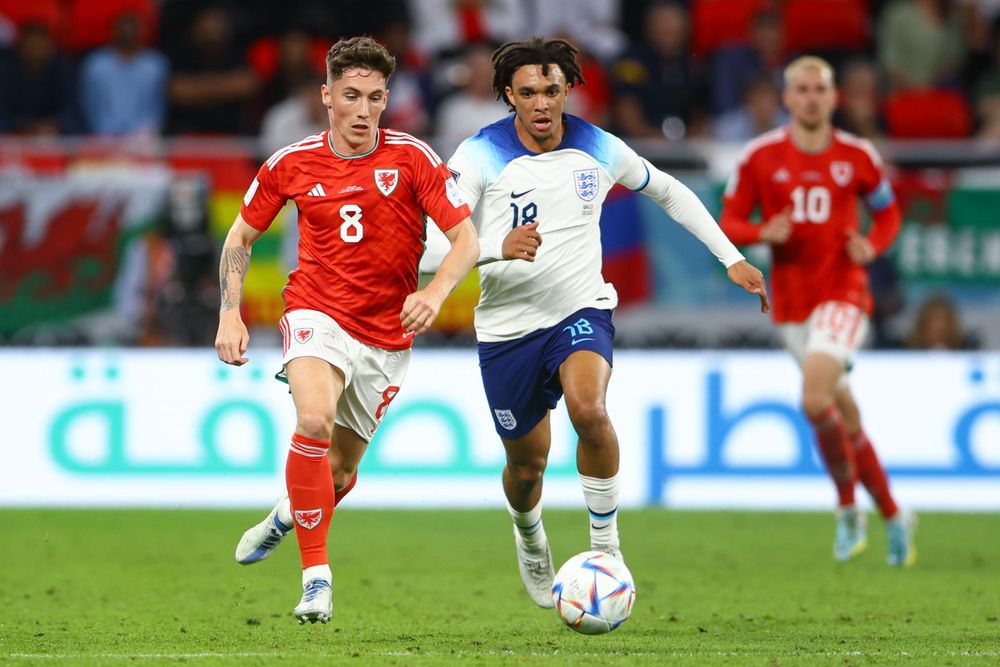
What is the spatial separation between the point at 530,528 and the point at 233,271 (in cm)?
184

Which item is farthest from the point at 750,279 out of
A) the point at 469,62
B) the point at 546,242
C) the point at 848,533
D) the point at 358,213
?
the point at 469,62

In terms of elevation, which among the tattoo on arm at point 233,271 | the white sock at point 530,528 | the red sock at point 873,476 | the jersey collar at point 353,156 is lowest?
the red sock at point 873,476

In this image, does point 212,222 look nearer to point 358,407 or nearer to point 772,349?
point 772,349

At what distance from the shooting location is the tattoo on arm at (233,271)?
22.2 ft

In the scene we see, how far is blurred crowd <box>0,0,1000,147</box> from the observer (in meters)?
14.4

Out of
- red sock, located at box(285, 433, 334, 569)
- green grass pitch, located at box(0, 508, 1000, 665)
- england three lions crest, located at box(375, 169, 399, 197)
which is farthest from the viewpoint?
england three lions crest, located at box(375, 169, 399, 197)

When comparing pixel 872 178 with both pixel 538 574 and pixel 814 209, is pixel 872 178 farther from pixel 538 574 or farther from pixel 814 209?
pixel 538 574

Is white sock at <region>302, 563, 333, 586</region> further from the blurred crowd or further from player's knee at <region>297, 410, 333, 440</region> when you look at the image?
the blurred crowd

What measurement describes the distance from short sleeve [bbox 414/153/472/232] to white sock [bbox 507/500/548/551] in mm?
1521

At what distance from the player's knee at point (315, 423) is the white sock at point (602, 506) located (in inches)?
47.3

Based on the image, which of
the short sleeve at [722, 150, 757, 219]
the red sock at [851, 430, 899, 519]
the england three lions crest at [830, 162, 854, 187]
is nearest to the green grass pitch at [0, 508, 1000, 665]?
the red sock at [851, 430, 899, 519]

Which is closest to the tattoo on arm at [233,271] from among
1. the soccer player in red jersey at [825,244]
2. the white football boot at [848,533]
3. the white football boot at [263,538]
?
the white football boot at [263,538]

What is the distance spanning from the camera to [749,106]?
14.3 metres

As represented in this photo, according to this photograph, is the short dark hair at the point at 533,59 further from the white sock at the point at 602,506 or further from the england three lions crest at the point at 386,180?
the white sock at the point at 602,506
